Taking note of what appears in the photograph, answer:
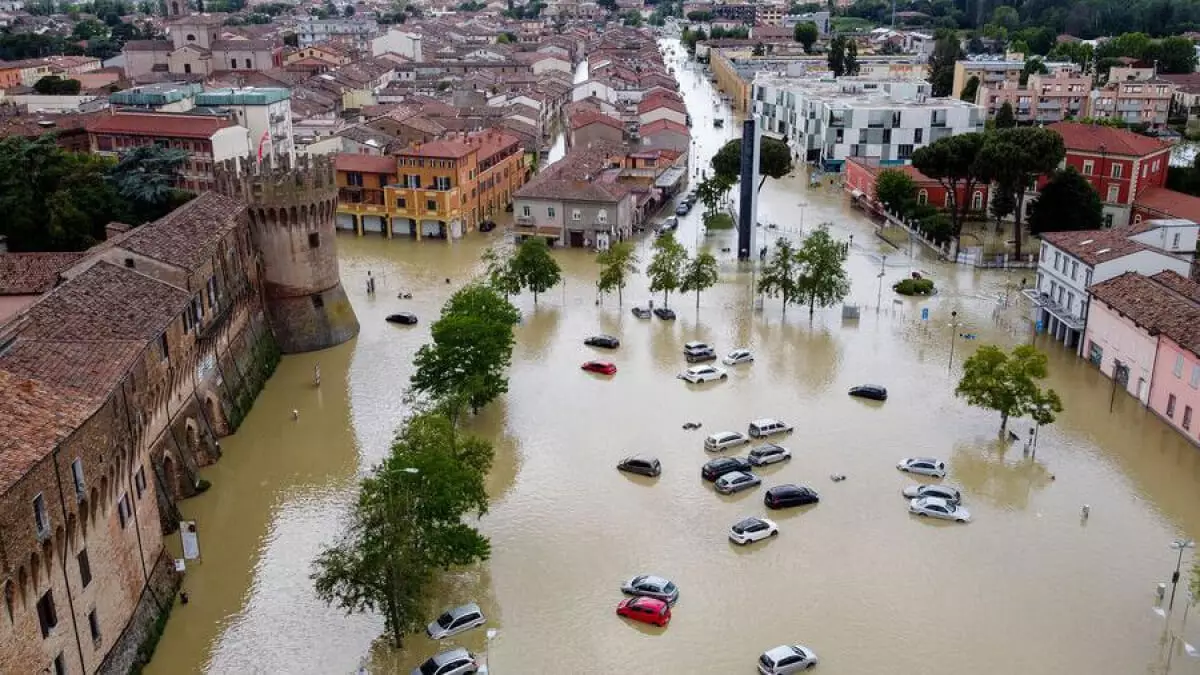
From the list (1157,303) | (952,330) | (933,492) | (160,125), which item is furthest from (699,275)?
(160,125)

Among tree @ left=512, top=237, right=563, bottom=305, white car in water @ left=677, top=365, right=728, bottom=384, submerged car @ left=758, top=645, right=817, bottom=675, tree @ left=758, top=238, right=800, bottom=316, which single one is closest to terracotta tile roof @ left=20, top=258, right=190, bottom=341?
submerged car @ left=758, top=645, right=817, bottom=675

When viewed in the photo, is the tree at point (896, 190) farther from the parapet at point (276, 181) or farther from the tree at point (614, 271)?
the parapet at point (276, 181)

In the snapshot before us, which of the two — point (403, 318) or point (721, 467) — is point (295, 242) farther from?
point (721, 467)

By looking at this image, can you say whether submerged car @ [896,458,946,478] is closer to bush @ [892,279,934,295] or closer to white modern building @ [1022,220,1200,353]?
white modern building @ [1022,220,1200,353]

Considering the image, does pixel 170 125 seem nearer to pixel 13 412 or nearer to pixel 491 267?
pixel 491 267

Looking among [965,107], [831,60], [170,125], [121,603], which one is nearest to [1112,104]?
[965,107]

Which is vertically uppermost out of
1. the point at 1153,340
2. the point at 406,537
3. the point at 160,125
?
the point at 160,125
